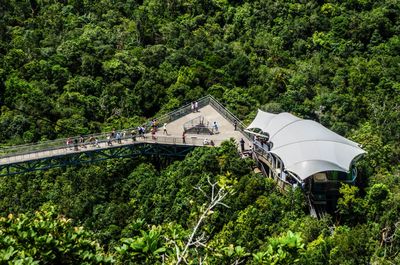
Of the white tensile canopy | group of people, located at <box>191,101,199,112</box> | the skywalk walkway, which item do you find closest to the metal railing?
the skywalk walkway

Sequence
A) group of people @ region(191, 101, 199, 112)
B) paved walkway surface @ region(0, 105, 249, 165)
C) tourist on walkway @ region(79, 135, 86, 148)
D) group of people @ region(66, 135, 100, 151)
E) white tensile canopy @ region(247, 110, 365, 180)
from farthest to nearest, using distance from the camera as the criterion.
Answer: group of people @ region(191, 101, 199, 112), tourist on walkway @ region(79, 135, 86, 148), group of people @ region(66, 135, 100, 151), paved walkway surface @ region(0, 105, 249, 165), white tensile canopy @ region(247, 110, 365, 180)

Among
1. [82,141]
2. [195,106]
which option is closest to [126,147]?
[82,141]

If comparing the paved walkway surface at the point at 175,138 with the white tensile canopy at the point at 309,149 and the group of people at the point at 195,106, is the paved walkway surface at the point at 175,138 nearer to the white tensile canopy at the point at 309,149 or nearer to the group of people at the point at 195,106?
the group of people at the point at 195,106

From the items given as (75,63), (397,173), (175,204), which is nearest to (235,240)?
(175,204)

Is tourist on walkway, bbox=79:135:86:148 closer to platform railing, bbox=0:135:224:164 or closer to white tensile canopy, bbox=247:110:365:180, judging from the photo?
platform railing, bbox=0:135:224:164

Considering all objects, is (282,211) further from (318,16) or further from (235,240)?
(318,16)

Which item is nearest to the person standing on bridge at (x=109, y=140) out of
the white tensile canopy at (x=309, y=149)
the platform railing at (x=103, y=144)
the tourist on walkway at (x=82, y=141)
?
the platform railing at (x=103, y=144)

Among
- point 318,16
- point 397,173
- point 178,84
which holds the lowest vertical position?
point 397,173
